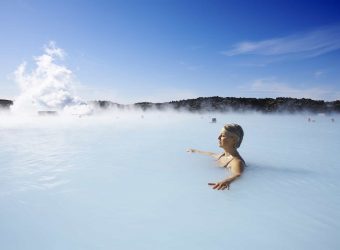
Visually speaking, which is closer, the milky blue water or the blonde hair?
the milky blue water

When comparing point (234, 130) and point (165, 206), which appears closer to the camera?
point (165, 206)

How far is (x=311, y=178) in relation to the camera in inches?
213

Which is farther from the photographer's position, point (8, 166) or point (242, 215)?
point (8, 166)

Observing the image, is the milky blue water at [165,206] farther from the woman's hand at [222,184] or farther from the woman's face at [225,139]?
the woman's face at [225,139]

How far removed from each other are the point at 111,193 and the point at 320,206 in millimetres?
3285

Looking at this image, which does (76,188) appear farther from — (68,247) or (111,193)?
(68,247)

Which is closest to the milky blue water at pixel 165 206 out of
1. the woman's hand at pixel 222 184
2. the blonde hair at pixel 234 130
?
the woman's hand at pixel 222 184

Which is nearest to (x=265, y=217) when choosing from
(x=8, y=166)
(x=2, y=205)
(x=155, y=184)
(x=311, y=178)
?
(x=155, y=184)

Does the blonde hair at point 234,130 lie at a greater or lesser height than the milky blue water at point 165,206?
greater

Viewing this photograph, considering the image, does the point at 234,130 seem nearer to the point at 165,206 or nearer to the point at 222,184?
the point at 222,184

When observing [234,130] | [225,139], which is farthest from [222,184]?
[234,130]

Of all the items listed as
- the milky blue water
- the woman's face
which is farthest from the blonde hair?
the milky blue water

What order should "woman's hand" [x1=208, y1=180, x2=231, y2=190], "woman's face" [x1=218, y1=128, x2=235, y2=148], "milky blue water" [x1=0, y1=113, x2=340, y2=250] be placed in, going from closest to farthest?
"milky blue water" [x1=0, y1=113, x2=340, y2=250] → "woman's hand" [x1=208, y1=180, x2=231, y2=190] → "woman's face" [x1=218, y1=128, x2=235, y2=148]

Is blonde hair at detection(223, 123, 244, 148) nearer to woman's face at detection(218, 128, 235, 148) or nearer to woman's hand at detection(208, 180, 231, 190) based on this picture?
woman's face at detection(218, 128, 235, 148)
